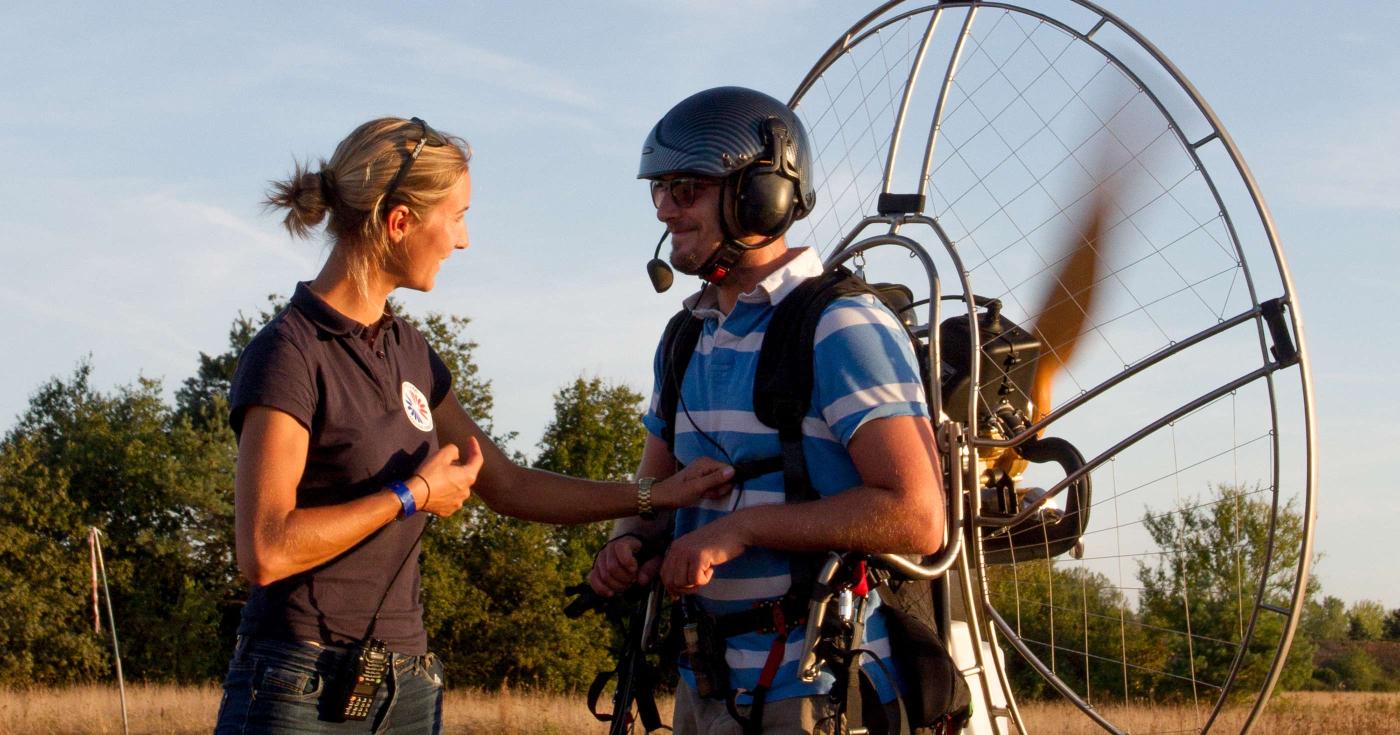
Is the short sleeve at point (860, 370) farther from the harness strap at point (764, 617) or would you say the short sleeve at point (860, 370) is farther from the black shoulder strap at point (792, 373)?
the harness strap at point (764, 617)

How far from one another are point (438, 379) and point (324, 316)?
556 millimetres

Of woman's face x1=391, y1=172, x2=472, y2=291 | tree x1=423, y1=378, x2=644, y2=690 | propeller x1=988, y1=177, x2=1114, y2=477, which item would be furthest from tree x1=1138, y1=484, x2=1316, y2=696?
tree x1=423, y1=378, x2=644, y2=690

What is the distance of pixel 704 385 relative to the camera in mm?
3436

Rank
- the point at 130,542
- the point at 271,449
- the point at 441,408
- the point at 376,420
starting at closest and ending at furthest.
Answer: the point at 271,449
the point at 376,420
the point at 441,408
the point at 130,542

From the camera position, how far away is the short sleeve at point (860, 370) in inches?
117

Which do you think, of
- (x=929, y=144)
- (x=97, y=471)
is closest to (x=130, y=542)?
(x=97, y=471)

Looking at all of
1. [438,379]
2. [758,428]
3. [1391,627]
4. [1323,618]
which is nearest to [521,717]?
[1323,618]

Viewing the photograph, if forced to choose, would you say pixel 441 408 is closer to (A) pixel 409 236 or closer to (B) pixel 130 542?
(A) pixel 409 236

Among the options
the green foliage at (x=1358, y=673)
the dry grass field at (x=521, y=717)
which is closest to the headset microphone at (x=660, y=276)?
the dry grass field at (x=521, y=717)

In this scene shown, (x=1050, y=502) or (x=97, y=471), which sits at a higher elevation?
(x=97, y=471)

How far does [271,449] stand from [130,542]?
43767 millimetres

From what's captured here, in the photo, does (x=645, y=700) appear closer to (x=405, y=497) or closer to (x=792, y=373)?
(x=405, y=497)

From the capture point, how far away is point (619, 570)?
3477 mm

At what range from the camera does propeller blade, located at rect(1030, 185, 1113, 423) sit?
4.58m
